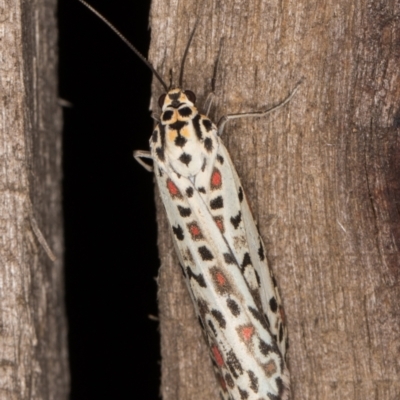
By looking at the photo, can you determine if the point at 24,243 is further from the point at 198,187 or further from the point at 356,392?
the point at 356,392

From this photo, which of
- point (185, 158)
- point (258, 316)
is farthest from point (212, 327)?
point (185, 158)

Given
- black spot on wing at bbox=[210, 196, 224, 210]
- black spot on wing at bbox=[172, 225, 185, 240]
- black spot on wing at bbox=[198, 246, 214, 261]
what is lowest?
black spot on wing at bbox=[198, 246, 214, 261]

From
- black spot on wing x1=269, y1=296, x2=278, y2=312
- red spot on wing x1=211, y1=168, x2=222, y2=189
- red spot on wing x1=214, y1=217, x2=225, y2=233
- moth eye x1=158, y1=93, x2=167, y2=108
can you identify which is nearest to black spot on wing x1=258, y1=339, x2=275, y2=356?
black spot on wing x1=269, y1=296, x2=278, y2=312

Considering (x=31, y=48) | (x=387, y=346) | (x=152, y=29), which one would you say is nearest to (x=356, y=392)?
(x=387, y=346)

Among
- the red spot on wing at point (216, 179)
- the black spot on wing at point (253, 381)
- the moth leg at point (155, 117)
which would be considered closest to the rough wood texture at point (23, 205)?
the moth leg at point (155, 117)

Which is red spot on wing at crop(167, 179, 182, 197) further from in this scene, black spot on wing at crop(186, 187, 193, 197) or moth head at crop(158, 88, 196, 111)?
moth head at crop(158, 88, 196, 111)

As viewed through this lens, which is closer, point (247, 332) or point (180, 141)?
point (247, 332)

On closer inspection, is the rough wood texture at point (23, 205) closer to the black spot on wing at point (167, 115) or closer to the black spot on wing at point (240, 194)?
the black spot on wing at point (167, 115)

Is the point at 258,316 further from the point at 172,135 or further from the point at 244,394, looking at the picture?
the point at 172,135

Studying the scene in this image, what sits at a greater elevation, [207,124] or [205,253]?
[207,124]

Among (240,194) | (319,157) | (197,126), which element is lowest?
(240,194)
